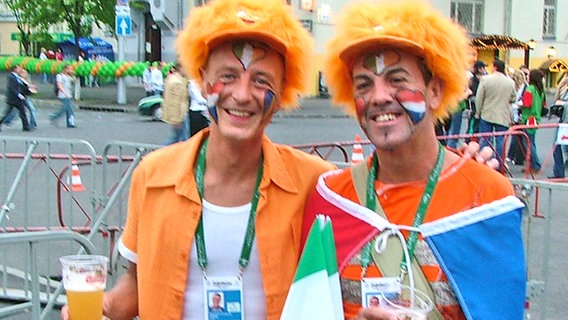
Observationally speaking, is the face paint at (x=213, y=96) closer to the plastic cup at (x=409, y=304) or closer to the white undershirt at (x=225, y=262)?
the white undershirt at (x=225, y=262)

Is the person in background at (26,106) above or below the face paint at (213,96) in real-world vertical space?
below

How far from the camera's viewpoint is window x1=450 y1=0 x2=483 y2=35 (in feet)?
124

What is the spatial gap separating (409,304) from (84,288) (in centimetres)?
96

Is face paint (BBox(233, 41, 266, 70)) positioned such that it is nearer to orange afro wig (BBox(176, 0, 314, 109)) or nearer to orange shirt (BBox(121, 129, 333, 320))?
orange afro wig (BBox(176, 0, 314, 109))

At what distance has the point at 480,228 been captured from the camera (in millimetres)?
2600

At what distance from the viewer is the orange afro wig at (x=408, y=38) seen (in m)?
2.73

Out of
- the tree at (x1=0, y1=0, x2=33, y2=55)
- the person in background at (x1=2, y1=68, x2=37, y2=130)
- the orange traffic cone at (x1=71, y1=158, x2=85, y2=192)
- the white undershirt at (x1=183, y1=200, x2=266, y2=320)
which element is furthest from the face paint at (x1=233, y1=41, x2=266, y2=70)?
the tree at (x1=0, y1=0, x2=33, y2=55)

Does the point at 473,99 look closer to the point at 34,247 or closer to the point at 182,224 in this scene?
the point at 34,247

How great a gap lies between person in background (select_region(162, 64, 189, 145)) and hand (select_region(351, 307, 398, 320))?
11.1 metres

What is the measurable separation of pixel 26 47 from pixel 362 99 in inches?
2057

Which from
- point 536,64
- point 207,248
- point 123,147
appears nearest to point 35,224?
point 123,147

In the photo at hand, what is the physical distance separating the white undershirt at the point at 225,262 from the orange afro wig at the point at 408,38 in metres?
0.55

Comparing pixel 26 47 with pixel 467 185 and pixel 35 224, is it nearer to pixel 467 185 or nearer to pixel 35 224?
pixel 35 224

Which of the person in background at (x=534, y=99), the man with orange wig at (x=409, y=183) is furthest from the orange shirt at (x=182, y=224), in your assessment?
the person in background at (x=534, y=99)
